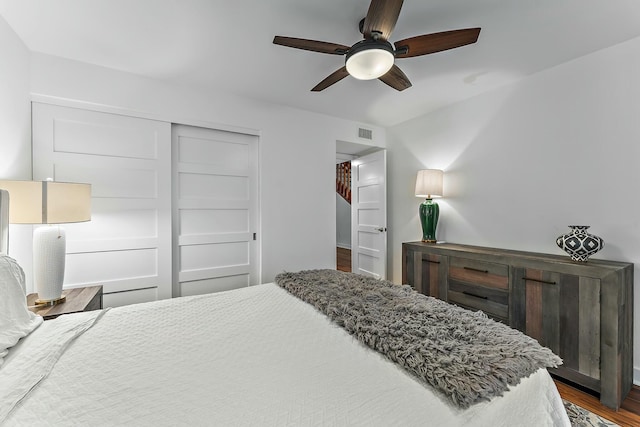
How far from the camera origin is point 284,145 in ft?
10.4

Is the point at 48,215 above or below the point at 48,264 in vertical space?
above

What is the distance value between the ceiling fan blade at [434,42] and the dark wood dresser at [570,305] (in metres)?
1.63

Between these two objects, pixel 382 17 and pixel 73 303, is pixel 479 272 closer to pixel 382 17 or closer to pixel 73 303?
pixel 382 17

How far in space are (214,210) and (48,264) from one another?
1365 millimetres

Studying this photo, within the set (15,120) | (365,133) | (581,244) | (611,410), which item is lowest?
(611,410)

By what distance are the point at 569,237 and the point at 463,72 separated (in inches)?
62.8

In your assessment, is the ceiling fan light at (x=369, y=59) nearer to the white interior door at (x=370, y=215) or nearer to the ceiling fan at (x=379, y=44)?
the ceiling fan at (x=379, y=44)

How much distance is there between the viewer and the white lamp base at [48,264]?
169 cm

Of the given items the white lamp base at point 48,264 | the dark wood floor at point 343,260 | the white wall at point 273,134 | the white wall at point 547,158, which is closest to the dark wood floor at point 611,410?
the white wall at point 547,158

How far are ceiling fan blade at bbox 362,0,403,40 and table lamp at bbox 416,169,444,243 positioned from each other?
184cm

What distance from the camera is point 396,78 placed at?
6.52 ft

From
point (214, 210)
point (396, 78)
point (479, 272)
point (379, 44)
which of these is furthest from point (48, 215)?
point (479, 272)

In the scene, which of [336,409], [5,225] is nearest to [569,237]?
[336,409]

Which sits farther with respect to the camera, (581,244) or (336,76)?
(336,76)
